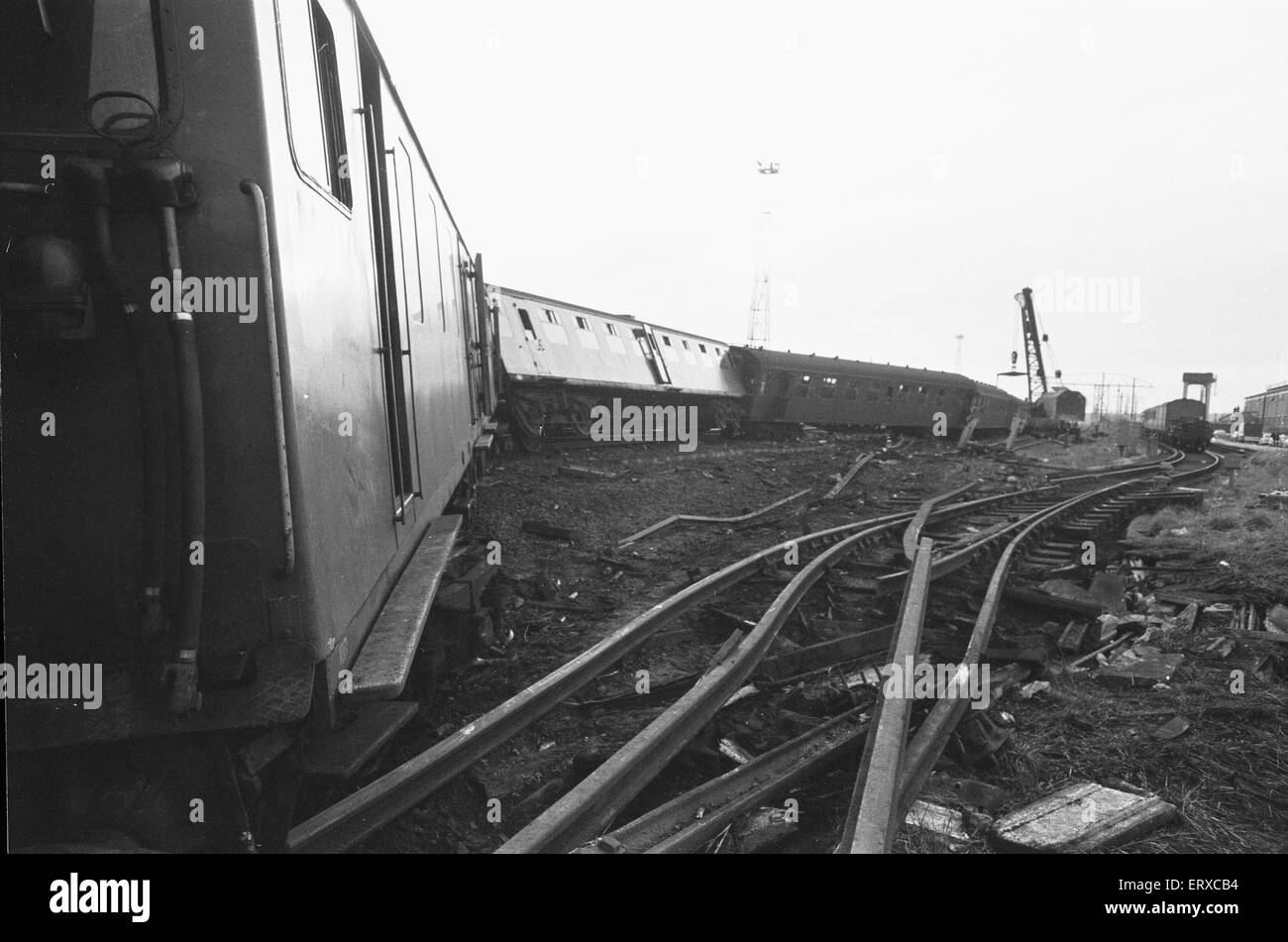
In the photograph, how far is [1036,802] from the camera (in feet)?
10.4

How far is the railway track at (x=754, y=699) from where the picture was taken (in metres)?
2.87

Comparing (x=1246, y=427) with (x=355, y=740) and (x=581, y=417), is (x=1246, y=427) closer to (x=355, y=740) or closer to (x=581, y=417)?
(x=581, y=417)

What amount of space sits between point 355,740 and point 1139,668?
433 cm

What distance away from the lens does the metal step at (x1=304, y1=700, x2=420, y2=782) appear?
2678mm

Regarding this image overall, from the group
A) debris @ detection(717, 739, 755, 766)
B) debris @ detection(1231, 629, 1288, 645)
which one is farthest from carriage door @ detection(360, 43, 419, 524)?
debris @ detection(1231, 629, 1288, 645)

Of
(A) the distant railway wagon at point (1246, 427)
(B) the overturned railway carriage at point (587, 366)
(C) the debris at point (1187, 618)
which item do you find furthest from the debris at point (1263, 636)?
(A) the distant railway wagon at point (1246, 427)

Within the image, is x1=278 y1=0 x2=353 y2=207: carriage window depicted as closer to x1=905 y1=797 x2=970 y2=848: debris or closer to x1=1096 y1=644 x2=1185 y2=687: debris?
x1=905 y1=797 x2=970 y2=848: debris

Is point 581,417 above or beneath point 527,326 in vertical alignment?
beneath

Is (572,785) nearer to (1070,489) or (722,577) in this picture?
(722,577)

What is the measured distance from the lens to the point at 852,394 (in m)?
27.5

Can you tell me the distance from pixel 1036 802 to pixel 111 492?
3418 millimetres

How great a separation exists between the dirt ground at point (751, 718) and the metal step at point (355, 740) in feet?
0.81
